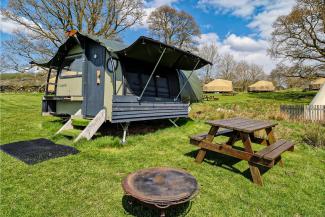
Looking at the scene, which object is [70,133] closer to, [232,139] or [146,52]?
[146,52]

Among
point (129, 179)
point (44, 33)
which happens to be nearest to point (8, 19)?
point (44, 33)

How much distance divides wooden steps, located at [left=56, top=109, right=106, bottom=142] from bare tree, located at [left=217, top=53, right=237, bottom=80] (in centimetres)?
5961

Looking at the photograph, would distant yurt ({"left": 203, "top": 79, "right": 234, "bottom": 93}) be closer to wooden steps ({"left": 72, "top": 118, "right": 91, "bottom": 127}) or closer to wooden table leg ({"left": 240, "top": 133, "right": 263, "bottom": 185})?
wooden steps ({"left": 72, "top": 118, "right": 91, "bottom": 127})

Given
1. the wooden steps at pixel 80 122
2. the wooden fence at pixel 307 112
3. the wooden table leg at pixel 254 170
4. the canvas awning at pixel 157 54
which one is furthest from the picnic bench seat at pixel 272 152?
the wooden fence at pixel 307 112

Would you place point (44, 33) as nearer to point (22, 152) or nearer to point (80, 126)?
point (80, 126)

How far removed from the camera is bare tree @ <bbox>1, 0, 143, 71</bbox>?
17266 mm

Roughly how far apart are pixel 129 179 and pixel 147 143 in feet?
13.0

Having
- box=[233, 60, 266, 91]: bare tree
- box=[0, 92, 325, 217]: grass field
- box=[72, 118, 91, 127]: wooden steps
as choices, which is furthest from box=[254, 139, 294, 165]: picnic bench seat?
box=[233, 60, 266, 91]: bare tree

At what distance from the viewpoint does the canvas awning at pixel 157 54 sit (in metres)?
6.88

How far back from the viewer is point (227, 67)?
6494cm

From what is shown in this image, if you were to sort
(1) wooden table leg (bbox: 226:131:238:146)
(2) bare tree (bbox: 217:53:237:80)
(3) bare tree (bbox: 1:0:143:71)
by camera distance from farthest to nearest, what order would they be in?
(2) bare tree (bbox: 217:53:237:80) → (3) bare tree (bbox: 1:0:143:71) → (1) wooden table leg (bbox: 226:131:238:146)

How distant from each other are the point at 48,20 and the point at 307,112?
19.6 meters

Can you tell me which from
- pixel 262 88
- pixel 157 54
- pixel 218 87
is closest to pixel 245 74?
pixel 262 88

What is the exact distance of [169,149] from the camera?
648cm
